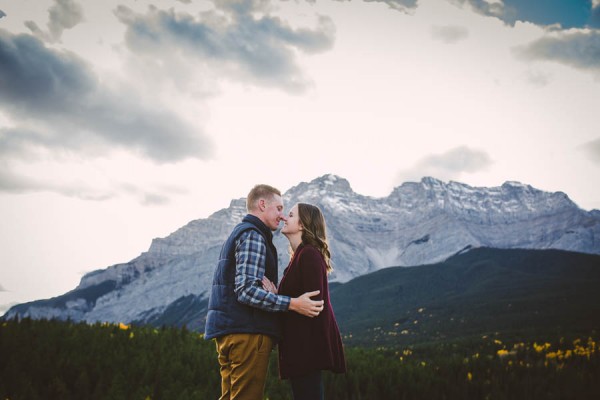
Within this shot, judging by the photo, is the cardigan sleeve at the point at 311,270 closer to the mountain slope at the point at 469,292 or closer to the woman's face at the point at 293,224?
the woman's face at the point at 293,224

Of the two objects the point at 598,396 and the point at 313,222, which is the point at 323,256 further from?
the point at 598,396

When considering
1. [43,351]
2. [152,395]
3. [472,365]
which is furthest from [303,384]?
[472,365]

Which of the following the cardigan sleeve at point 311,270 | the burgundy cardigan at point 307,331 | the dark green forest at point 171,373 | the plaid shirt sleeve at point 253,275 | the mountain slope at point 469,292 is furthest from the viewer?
the mountain slope at point 469,292

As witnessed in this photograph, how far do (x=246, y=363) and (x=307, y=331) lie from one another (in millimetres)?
Answer: 658

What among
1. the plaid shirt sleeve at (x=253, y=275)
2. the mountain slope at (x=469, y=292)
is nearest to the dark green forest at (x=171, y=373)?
the plaid shirt sleeve at (x=253, y=275)

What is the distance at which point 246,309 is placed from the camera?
3.90 m

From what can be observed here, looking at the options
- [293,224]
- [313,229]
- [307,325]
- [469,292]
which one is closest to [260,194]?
[293,224]

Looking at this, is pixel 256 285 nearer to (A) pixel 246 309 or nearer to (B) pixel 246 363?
(A) pixel 246 309

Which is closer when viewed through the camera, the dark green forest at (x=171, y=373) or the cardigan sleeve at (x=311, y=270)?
A: the cardigan sleeve at (x=311, y=270)

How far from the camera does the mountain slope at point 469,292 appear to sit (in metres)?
70.7

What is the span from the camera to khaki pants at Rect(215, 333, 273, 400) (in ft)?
12.4

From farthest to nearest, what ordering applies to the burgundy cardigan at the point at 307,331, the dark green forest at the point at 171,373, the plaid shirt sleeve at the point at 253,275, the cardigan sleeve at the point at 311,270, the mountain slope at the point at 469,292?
the mountain slope at the point at 469,292 < the dark green forest at the point at 171,373 < the cardigan sleeve at the point at 311,270 < the burgundy cardigan at the point at 307,331 < the plaid shirt sleeve at the point at 253,275

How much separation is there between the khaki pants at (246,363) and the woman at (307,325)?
237mm

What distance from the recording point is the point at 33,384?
5.35 meters
